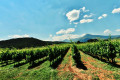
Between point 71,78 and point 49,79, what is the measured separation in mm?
3520

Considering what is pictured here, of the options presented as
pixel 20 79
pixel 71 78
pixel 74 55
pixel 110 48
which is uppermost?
pixel 110 48

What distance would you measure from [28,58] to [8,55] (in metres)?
15.0

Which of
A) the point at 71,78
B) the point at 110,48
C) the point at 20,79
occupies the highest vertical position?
the point at 110,48

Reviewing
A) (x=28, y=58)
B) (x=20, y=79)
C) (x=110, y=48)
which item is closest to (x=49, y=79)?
(x=20, y=79)

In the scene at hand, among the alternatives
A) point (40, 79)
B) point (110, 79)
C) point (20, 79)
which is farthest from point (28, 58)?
point (110, 79)

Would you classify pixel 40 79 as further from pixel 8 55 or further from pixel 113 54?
pixel 8 55

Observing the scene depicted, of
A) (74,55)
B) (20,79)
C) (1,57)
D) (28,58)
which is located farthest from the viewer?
(1,57)

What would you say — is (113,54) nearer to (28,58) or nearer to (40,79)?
(40,79)

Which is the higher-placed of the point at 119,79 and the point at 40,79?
the point at 119,79

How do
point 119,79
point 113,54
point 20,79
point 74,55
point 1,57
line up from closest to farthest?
point 119,79, point 20,79, point 113,54, point 74,55, point 1,57

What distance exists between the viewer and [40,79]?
1084 centimetres

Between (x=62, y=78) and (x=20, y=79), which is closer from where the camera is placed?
(x=62, y=78)

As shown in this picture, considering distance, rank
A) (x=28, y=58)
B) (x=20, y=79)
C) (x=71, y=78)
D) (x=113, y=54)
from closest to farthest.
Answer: (x=71, y=78) → (x=20, y=79) → (x=113, y=54) → (x=28, y=58)

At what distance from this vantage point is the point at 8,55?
29.0m
